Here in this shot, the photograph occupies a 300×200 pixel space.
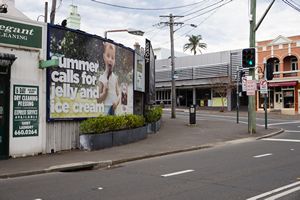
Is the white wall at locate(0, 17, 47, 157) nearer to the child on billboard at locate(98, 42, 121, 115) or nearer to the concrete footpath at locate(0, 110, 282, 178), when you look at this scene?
the concrete footpath at locate(0, 110, 282, 178)

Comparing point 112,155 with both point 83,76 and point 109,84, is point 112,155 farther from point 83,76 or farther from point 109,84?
point 109,84

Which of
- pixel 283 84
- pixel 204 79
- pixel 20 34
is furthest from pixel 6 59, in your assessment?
pixel 204 79

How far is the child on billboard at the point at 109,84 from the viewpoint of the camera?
669 inches

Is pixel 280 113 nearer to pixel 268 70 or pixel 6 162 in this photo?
pixel 268 70

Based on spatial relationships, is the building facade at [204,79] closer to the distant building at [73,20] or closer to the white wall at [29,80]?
the distant building at [73,20]

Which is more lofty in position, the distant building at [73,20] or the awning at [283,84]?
the distant building at [73,20]

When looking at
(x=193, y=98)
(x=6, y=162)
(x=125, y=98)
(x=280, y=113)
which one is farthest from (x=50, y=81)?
(x=193, y=98)

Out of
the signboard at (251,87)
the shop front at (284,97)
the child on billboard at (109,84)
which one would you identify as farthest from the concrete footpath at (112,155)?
the shop front at (284,97)

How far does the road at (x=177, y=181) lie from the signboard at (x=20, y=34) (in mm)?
4970

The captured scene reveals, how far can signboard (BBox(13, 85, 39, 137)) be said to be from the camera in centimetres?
1324

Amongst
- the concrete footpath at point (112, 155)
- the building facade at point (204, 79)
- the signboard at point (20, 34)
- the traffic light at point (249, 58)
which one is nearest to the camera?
the concrete footpath at point (112, 155)

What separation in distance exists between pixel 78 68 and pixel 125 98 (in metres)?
4.34

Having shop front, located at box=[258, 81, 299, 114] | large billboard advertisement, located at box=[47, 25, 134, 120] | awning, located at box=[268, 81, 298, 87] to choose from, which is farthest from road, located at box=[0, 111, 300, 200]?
shop front, located at box=[258, 81, 299, 114]

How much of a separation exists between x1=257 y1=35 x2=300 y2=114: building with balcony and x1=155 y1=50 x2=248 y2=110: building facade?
382 cm
